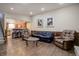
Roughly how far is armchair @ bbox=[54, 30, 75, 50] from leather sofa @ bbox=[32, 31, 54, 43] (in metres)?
0.15

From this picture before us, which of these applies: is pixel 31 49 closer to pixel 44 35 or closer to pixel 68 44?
pixel 44 35

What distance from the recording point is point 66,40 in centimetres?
272

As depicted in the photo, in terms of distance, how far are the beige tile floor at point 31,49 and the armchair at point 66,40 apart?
0.14m

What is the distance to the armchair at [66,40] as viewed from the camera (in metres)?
2.62

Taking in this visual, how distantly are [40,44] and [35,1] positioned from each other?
109 centimetres

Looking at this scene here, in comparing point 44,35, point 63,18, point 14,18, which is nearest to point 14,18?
point 14,18

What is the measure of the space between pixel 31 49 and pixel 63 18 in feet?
3.72

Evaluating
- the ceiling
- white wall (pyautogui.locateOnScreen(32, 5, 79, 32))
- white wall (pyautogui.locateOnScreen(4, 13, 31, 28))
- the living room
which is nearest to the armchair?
the living room

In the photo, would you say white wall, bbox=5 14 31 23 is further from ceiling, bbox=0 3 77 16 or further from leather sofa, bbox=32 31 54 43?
leather sofa, bbox=32 31 54 43

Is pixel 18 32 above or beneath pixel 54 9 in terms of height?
beneath

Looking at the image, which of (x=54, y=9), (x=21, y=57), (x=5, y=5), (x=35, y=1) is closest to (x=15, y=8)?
(x=5, y=5)

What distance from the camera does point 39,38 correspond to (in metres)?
2.76

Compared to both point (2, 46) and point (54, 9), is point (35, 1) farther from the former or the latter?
point (2, 46)

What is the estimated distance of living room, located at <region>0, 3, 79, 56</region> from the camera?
2545 mm
